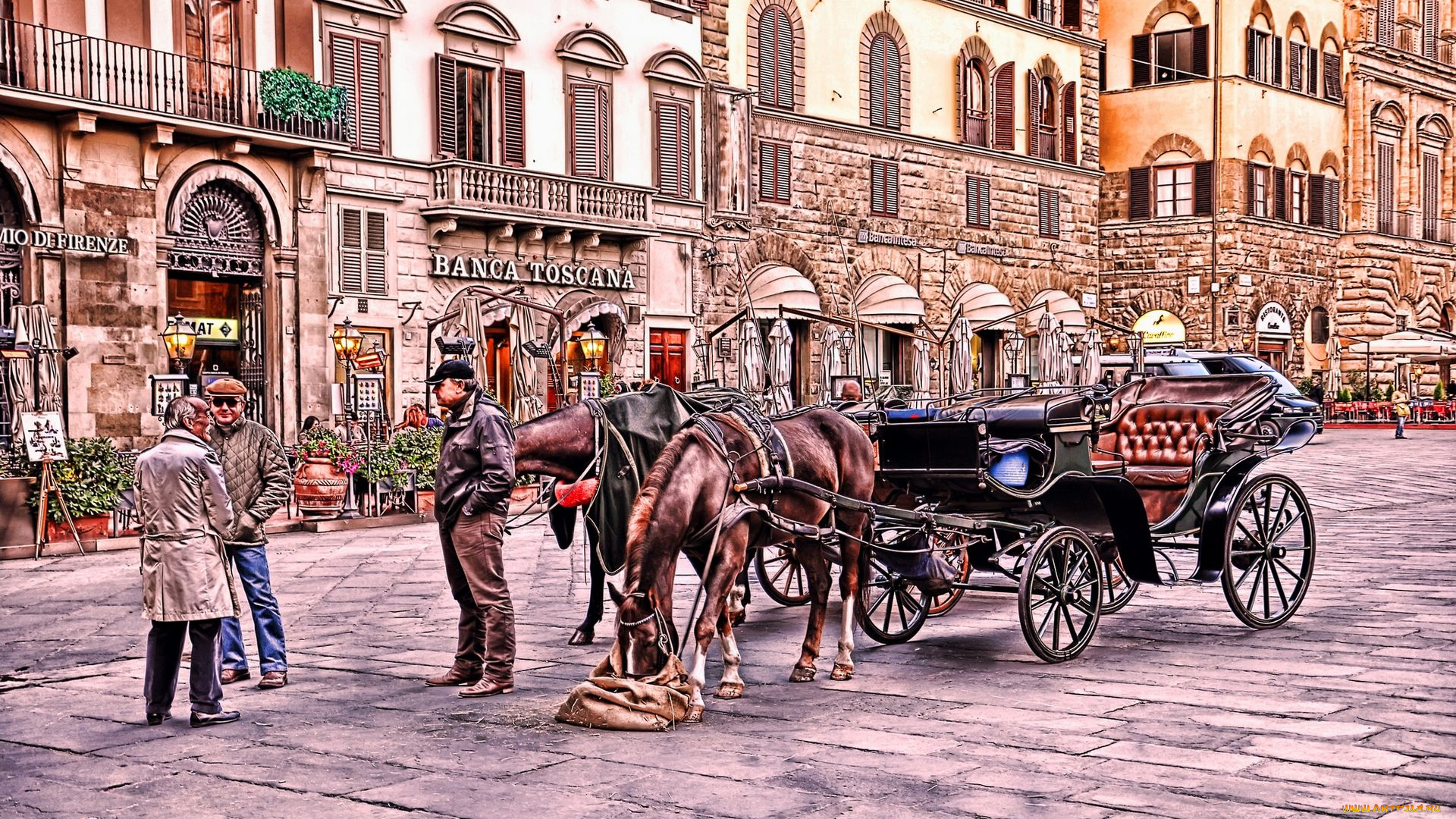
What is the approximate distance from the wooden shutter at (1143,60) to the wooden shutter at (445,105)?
22.1 m

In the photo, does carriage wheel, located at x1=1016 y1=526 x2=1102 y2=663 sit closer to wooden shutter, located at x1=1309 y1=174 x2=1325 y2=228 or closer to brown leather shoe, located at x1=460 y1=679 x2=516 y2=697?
brown leather shoe, located at x1=460 y1=679 x2=516 y2=697

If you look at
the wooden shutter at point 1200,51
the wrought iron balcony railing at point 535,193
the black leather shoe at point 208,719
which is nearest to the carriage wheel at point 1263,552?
the black leather shoe at point 208,719

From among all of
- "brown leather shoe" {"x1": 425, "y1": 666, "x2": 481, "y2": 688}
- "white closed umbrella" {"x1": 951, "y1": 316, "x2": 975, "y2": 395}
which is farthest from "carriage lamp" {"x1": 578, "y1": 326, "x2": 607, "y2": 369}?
"brown leather shoe" {"x1": 425, "y1": 666, "x2": 481, "y2": 688}

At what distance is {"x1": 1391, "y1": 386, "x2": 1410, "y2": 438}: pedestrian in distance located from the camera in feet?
112

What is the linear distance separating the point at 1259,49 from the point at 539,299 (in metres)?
23.7

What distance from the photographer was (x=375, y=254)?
25734 mm

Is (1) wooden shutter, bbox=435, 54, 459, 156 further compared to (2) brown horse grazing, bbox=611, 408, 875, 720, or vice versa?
(1) wooden shutter, bbox=435, 54, 459, 156

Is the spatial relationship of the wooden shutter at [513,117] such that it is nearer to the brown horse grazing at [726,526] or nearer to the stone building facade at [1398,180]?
the brown horse grazing at [726,526]

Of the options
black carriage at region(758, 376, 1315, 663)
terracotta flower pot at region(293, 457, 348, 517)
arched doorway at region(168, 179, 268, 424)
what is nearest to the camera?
black carriage at region(758, 376, 1315, 663)

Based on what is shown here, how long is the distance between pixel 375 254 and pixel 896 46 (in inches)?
541

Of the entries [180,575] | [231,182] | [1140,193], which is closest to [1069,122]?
[1140,193]

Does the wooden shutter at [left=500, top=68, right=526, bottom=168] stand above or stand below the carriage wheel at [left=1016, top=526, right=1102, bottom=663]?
above

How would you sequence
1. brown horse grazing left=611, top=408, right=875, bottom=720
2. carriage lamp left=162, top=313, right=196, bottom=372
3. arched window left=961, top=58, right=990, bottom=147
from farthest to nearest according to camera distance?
arched window left=961, top=58, right=990, bottom=147, carriage lamp left=162, top=313, right=196, bottom=372, brown horse grazing left=611, top=408, right=875, bottom=720

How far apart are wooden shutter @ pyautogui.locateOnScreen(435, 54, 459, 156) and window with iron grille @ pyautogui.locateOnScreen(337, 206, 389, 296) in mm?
1690
